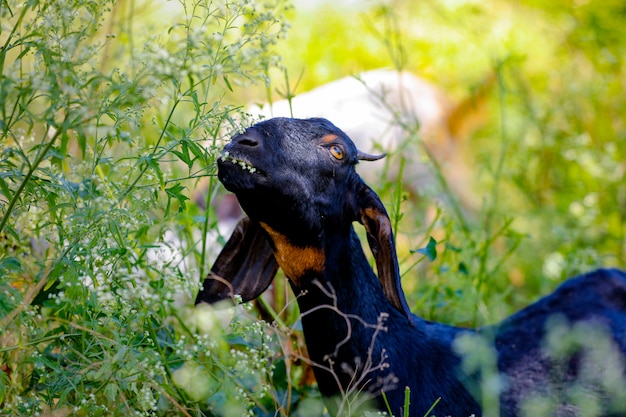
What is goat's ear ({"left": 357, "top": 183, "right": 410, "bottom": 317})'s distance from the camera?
358 cm

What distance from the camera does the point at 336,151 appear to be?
11.4 ft

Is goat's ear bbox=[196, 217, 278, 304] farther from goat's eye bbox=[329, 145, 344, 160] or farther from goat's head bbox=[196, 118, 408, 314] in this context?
goat's eye bbox=[329, 145, 344, 160]

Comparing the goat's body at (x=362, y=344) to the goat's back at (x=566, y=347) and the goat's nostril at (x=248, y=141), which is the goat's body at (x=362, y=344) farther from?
the goat's nostril at (x=248, y=141)

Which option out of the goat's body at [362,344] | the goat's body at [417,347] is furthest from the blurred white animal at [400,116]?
the goat's body at [362,344]

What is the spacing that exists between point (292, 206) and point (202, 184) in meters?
4.39

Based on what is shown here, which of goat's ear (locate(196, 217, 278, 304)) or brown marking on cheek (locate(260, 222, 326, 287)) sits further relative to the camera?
goat's ear (locate(196, 217, 278, 304))

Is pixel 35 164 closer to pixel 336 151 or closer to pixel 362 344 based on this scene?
pixel 336 151

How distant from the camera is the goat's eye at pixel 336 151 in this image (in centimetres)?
347

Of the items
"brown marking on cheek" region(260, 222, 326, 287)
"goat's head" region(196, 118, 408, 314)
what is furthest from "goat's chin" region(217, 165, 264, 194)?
"brown marking on cheek" region(260, 222, 326, 287)

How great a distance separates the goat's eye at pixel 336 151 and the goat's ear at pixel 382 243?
0.25 m

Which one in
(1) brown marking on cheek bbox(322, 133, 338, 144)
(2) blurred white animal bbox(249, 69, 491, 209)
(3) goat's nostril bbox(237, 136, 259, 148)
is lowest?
(3) goat's nostril bbox(237, 136, 259, 148)

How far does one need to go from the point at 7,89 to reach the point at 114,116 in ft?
2.02

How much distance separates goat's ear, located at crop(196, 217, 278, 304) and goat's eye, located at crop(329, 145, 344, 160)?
0.58 m

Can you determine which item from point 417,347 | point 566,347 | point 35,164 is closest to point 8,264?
point 35,164
